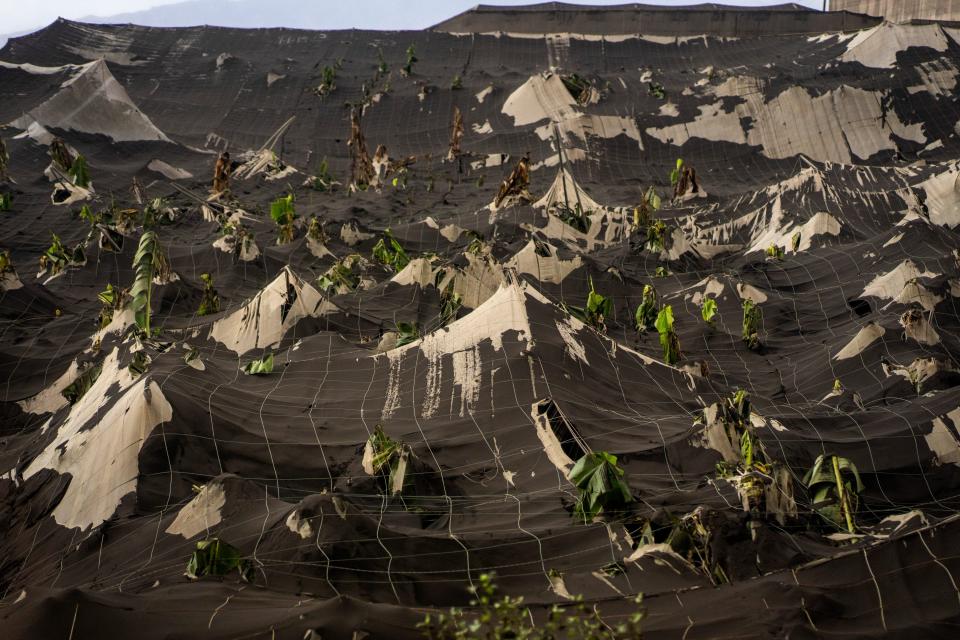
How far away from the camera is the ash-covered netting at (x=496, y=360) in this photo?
727 cm

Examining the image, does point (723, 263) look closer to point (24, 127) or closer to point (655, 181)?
point (655, 181)

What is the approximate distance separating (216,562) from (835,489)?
522cm

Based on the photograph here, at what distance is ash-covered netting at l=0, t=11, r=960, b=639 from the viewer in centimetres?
727

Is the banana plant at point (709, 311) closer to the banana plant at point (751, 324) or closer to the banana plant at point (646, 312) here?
the banana plant at point (751, 324)

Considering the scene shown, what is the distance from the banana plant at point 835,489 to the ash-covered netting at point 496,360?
1.4 inches

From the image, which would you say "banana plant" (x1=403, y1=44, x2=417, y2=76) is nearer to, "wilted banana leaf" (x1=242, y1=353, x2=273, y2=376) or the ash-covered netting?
the ash-covered netting

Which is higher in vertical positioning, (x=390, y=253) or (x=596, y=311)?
(x=596, y=311)

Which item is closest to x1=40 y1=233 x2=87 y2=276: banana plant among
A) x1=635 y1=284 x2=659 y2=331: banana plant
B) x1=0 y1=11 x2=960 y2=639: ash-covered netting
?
x1=0 y1=11 x2=960 y2=639: ash-covered netting

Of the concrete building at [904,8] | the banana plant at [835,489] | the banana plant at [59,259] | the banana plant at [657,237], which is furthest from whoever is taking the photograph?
the concrete building at [904,8]

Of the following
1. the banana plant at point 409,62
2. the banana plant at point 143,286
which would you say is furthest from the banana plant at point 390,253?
the banana plant at point 409,62

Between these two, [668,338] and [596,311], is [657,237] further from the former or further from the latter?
[668,338]

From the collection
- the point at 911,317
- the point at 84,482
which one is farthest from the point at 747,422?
the point at 84,482

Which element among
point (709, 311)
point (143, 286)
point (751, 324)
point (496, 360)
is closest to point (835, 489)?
point (496, 360)

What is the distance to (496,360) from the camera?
11547 millimetres
